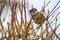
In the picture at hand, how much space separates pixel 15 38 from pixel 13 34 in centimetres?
6

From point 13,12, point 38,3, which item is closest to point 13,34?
point 13,12

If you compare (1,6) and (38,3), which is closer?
(1,6)

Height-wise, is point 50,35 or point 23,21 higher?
point 23,21

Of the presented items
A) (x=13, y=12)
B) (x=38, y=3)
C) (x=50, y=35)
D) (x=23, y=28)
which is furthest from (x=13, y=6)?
(x=38, y=3)

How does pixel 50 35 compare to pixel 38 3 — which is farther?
pixel 38 3

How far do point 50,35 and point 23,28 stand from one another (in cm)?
18

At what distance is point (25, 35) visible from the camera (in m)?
1.28

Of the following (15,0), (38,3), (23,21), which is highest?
(15,0)

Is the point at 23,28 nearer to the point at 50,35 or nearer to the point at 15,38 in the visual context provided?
the point at 15,38

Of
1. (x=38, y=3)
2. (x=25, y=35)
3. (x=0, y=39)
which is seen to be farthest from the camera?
(x=38, y=3)

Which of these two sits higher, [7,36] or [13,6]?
[13,6]

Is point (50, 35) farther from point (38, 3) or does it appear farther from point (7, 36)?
point (38, 3)

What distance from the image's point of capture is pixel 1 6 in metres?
1.41

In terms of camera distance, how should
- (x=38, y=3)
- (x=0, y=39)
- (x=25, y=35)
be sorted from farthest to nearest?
(x=38, y=3)
(x=0, y=39)
(x=25, y=35)
